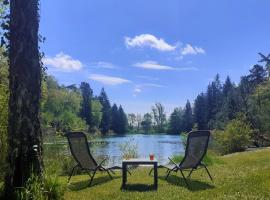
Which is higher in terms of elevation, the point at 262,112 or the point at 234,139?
the point at 262,112

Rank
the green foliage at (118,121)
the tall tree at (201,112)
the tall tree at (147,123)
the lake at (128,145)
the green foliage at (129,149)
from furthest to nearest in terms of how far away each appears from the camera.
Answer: the tall tree at (147,123) → the green foliage at (118,121) → the tall tree at (201,112) → the lake at (128,145) → the green foliage at (129,149)

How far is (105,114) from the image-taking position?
94.3 meters

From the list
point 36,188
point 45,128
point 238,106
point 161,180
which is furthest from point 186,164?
point 238,106

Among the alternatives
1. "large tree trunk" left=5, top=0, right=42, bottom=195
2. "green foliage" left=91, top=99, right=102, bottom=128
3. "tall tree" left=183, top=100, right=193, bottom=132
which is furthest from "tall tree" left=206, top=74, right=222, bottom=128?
"large tree trunk" left=5, top=0, right=42, bottom=195

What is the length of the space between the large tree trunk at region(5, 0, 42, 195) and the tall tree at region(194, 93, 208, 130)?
7625 centimetres

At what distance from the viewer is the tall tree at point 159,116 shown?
347 feet

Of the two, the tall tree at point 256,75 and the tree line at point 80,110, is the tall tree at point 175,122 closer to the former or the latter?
the tree line at point 80,110

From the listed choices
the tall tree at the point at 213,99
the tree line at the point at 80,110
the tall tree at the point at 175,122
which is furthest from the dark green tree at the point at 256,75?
the tall tree at the point at 175,122

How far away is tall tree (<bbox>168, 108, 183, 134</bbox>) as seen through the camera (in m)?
96.4

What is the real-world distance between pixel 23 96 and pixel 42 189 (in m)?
1.30

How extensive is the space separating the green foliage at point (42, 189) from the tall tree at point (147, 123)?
102 m

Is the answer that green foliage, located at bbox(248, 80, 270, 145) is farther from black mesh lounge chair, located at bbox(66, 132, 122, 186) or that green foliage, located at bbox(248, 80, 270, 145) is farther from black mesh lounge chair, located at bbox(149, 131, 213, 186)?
black mesh lounge chair, located at bbox(66, 132, 122, 186)

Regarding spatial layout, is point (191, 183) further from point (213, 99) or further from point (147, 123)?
point (147, 123)

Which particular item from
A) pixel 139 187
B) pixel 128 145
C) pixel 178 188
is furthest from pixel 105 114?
pixel 178 188
